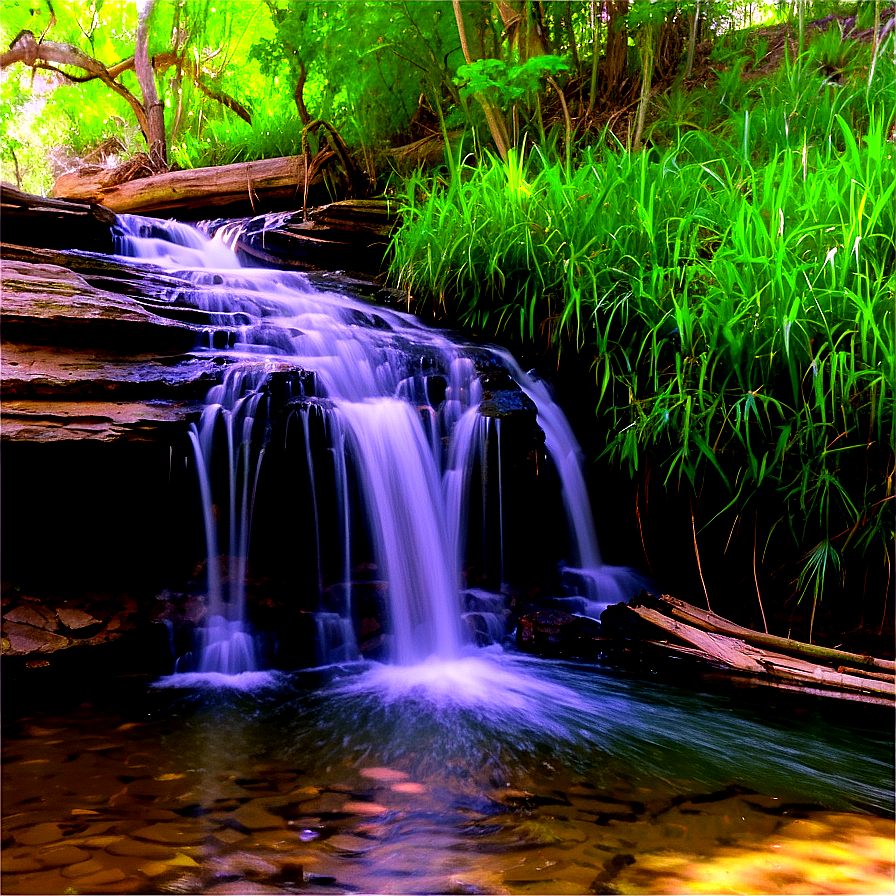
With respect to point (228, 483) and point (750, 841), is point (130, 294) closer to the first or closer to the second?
point (228, 483)

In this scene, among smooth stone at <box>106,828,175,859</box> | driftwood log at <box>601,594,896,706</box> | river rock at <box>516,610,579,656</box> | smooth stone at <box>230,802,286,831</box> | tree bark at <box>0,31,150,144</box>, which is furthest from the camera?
tree bark at <box>0,31,150,144</box>

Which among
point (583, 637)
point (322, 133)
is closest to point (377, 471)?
point (583, 637)

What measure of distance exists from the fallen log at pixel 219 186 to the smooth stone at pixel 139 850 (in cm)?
598

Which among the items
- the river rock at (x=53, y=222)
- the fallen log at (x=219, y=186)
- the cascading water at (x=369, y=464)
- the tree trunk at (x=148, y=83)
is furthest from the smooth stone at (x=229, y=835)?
the tree trunk at (x=148, y=83)

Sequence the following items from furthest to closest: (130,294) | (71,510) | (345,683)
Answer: (130,294) → (71,510) → (345,683)

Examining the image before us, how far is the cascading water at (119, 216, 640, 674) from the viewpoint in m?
2.99

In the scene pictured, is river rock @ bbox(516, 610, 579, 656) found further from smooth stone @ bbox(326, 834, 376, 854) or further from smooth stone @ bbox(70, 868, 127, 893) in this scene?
smooth stone @ bbox(70, 868, 127, 893)

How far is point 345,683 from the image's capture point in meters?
2.66

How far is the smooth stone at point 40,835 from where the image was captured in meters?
1.45

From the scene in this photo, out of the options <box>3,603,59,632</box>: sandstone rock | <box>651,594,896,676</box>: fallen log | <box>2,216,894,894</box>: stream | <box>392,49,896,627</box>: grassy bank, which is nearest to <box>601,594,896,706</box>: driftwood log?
<box>651,594,896,676</box>: fallen log

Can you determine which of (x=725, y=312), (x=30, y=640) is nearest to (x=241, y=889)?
(x=30, y=640)

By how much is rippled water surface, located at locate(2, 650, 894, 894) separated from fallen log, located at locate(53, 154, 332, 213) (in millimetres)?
5289

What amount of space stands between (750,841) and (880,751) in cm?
89

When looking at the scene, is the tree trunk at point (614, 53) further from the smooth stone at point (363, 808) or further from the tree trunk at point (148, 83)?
the smooth stone at point (363, 808)
